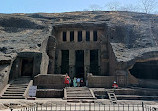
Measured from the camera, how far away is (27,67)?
2019 centimetres

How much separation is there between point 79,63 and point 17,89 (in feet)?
41.9

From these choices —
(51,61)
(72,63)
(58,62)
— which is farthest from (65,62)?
(51,61)

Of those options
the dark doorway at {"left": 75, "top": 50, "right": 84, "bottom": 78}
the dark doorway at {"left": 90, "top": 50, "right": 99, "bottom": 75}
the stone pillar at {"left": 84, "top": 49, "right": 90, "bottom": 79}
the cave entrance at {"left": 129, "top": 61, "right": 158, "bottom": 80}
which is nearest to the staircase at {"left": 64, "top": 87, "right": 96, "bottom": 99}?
the stone pillar at {"left": 84, "top": 49, "right": 90, "bottom": 79}

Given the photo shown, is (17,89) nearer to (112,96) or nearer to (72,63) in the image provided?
(112,96)

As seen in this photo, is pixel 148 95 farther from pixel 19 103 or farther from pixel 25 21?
pixel 25 21

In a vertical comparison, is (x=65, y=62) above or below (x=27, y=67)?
above

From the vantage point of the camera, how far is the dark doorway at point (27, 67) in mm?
20047

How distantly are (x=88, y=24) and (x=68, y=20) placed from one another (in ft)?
12.4

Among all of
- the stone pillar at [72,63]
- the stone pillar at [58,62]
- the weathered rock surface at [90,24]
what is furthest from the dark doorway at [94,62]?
the stone pillar at [58,62]

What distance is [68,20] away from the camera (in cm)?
2794

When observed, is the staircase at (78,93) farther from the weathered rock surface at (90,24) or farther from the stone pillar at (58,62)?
the stone pillar at (58,62)

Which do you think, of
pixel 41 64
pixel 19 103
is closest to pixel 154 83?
pixel 41 64

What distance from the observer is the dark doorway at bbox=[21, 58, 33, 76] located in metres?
20.0

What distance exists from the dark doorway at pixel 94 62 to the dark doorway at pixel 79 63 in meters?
1.49
